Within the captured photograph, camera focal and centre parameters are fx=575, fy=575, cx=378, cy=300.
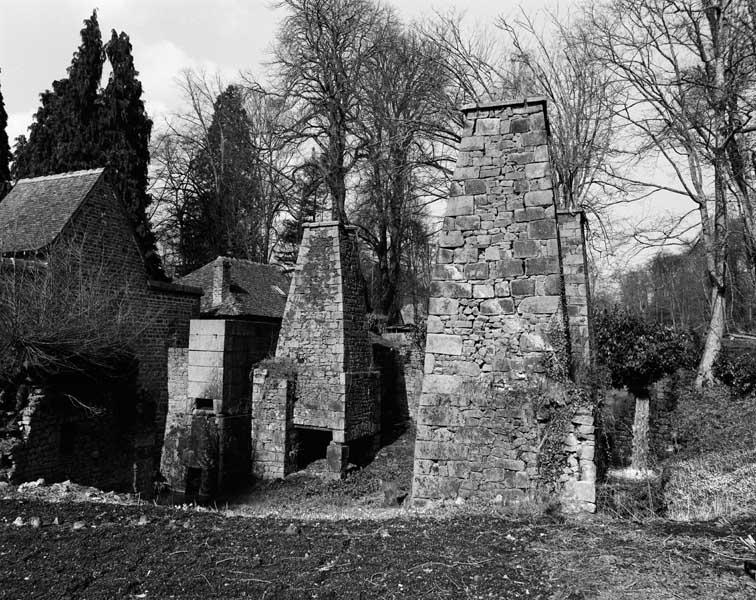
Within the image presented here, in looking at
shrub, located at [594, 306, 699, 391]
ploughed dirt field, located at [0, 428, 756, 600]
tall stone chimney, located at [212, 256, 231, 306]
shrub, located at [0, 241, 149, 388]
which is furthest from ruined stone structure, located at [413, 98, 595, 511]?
tall stone chimney, located at [212, 256, 231, 306]

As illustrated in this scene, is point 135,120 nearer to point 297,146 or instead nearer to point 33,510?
point 297,146

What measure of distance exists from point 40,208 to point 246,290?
287 inches

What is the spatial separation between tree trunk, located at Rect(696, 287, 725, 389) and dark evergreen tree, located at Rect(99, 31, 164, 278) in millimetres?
19605

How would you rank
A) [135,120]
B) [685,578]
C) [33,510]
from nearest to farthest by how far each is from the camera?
[685,578], [33,510], [135,120]

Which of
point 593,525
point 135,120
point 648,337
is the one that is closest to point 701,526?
point 593,525

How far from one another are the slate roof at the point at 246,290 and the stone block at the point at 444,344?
12.5m

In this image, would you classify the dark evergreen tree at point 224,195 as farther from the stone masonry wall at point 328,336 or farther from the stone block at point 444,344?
the stone block at point 444,344

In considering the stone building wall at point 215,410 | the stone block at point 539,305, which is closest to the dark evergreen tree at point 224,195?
the stone building wall at point 215,410

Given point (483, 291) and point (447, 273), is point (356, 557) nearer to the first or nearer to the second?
point (483, 291)

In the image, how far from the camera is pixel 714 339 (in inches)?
556

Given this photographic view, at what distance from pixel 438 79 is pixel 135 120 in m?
13.6

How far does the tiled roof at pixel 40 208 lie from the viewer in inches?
492

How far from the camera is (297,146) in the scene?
2289cm

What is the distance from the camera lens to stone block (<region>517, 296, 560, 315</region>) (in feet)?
20.4
